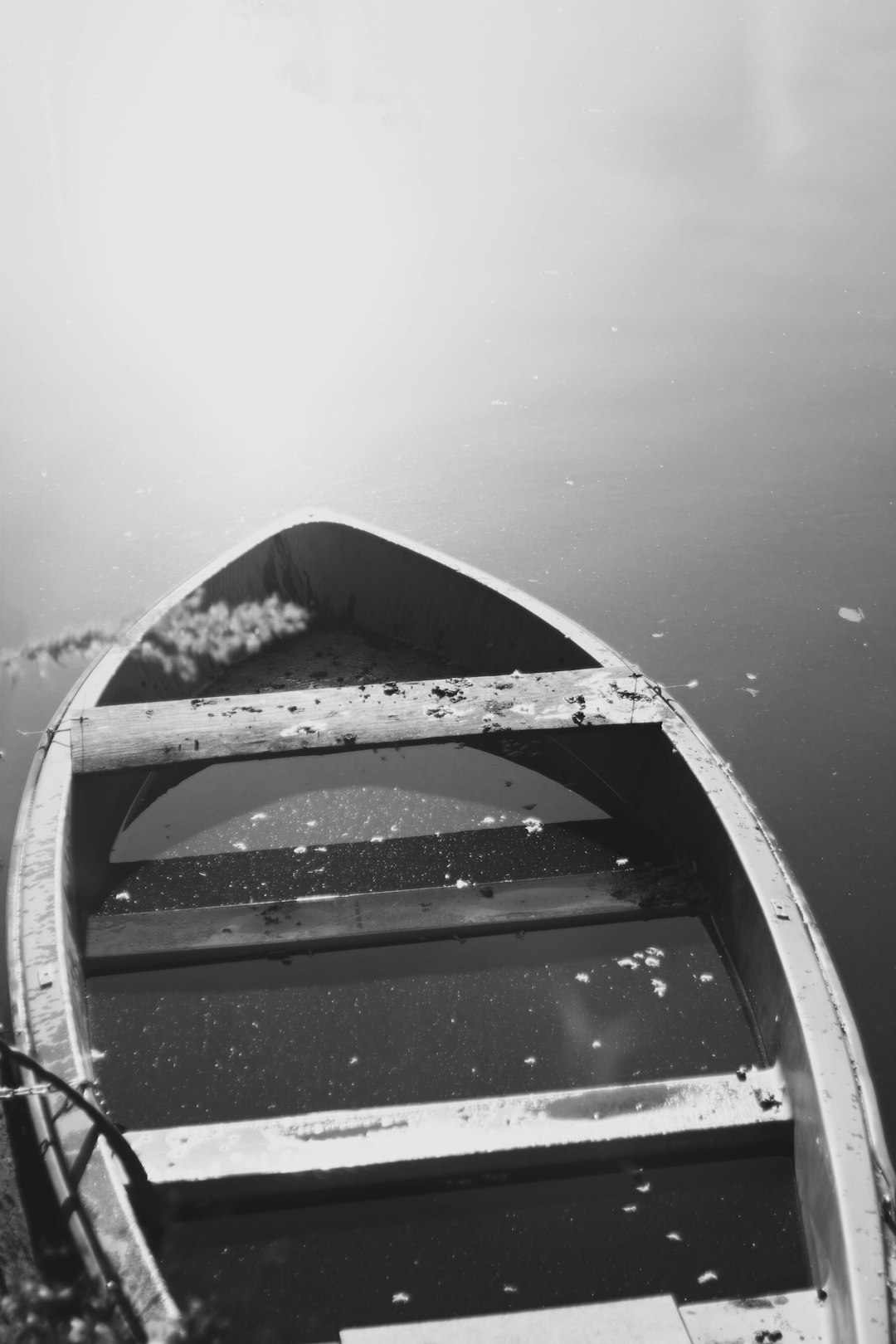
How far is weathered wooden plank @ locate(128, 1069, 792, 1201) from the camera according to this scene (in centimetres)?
263

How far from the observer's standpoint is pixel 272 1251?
102 inches

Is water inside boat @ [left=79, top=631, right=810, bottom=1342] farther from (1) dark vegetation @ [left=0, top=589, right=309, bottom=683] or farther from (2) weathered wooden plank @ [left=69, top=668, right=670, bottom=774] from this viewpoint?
(1) dark vegetation @ [left=0, top=589, right=309, bottom=683]

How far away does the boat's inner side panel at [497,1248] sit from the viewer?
98.9 inches

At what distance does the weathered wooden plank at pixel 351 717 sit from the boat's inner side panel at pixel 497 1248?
1.48 metres

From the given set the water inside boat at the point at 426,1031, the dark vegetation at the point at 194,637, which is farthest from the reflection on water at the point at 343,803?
the dark vegetation at the point at 194,637

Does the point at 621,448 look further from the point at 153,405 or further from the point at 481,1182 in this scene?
the point at 481,1182

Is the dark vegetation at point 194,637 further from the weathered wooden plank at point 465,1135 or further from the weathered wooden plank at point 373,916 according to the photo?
the weathered wooden plank at point 465,1135

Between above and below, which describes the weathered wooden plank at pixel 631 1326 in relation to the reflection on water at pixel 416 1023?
below

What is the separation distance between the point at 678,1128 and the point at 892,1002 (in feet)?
4.13

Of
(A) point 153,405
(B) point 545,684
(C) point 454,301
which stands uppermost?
(C) point 454,301

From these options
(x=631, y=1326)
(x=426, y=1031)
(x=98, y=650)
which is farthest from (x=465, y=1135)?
(x=98, y=650)

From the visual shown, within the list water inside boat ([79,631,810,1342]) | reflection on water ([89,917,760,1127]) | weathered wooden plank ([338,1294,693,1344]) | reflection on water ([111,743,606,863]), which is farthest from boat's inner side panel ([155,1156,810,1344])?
reflection on water ([111,743,606,863])

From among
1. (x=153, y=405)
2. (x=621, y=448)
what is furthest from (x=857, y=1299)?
(x=153, y=405)

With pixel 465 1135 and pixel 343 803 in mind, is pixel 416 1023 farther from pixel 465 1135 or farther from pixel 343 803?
pixel 343 803
